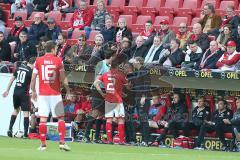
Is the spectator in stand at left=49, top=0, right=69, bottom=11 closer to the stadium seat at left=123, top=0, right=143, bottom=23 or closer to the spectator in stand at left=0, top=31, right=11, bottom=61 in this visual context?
the stadium seat at left=123, top=0, right=143, bottom=23

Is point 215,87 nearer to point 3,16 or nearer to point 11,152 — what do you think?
Answer: point 11,152

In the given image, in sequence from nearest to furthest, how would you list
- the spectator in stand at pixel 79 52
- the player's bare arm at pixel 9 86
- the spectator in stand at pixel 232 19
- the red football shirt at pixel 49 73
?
the red football shirt at pixel 49 73 → the spectator in stand at pixel 232 19 → the player's bare arm at pixel 9 86 → the spectator in stand at pixel 79 52

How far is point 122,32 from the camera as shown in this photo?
2381 cm

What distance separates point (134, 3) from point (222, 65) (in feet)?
19.6

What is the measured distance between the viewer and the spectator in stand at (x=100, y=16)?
25312mm

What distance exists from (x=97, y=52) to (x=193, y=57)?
2.73 meters

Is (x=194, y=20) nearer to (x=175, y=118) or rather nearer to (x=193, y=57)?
(x=193, y=57)

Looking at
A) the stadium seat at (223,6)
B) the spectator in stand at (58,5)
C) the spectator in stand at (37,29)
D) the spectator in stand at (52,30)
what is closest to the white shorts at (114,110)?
the stadium seat at (223,6)

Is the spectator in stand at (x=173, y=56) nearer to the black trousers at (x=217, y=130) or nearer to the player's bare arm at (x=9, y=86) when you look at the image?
the black trousers at (x=217, y=130)

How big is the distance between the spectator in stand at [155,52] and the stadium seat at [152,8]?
2.96 meters

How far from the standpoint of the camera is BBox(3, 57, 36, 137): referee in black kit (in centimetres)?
2298

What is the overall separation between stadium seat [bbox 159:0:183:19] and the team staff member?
177 inches

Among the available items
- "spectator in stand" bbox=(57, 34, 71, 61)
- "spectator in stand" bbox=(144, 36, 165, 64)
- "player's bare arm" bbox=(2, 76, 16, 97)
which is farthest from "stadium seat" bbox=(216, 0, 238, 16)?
"player's bare arm" bbox=(2, 76, 16, 97)

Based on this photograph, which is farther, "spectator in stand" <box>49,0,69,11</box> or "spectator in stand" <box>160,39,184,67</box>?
"spectator in stand" <box>49,0,69,11</box>
